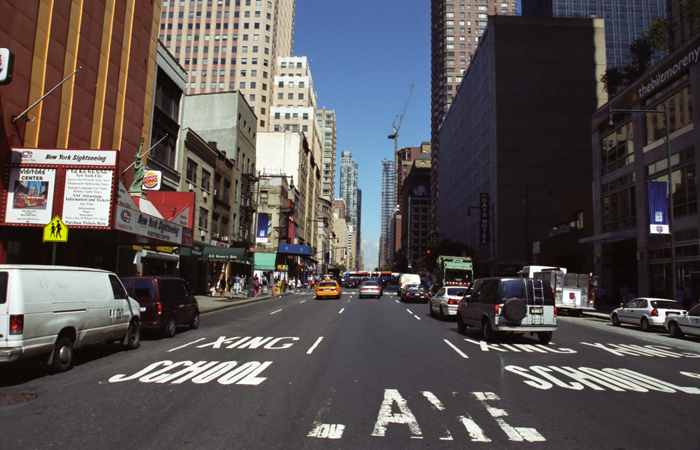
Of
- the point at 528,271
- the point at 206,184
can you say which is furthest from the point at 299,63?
the point at 528,271

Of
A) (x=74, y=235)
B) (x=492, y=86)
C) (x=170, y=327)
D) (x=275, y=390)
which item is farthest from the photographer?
(x=492, y=86)

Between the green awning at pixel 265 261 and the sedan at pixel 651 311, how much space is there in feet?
140

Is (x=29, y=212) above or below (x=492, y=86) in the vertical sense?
below

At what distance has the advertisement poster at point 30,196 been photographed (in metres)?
16.2

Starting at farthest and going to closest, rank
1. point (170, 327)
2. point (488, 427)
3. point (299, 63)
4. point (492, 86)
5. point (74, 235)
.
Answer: point (299, 63), point (492, 86), point (74, 235), point (170, 327), point (488, 427)

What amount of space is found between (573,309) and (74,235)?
87.1ft

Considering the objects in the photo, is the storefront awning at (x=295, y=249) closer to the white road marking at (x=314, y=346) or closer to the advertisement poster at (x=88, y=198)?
the advertisement poster at (x=88, y=198)

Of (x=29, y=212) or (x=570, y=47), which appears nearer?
(x=29, y=212)

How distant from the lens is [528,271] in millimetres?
31422

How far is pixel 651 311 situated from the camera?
1950 cm

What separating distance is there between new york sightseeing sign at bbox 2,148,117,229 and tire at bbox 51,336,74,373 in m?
8.48

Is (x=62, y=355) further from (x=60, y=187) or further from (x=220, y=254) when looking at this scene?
(x=220, y=254)

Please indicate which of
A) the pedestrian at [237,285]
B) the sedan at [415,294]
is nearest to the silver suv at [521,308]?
the sedan at [415,294]

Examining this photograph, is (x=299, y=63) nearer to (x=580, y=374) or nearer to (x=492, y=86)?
(x=492, y=86)
